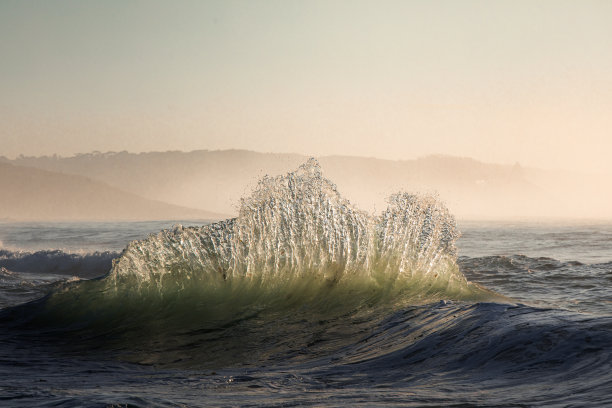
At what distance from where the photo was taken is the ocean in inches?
182

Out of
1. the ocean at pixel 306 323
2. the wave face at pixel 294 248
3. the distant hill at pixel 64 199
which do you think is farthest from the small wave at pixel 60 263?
the distant hill at pixel 64 199

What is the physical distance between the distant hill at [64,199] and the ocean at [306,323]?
126793 millimetres

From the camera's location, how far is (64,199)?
158 meters

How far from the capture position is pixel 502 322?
20.7 feet

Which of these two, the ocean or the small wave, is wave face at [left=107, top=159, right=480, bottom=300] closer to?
the ocean

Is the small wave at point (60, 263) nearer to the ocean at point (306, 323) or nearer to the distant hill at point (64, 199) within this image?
the ocean at point (306, 323)

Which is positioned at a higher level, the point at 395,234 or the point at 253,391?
the point at 395,234

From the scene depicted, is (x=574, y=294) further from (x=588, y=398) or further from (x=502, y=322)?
(x=588, y=398)

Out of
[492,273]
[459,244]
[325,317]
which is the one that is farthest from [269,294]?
[459,244]

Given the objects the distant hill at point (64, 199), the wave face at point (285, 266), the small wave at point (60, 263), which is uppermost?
the distant hill at point (64, 199)

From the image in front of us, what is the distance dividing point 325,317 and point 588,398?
196 inches

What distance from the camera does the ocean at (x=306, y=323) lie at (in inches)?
182

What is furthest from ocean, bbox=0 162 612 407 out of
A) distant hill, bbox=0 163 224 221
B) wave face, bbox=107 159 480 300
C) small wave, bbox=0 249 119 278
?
distant hill, bbox=0 163 224 221

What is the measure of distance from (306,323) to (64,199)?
161m
